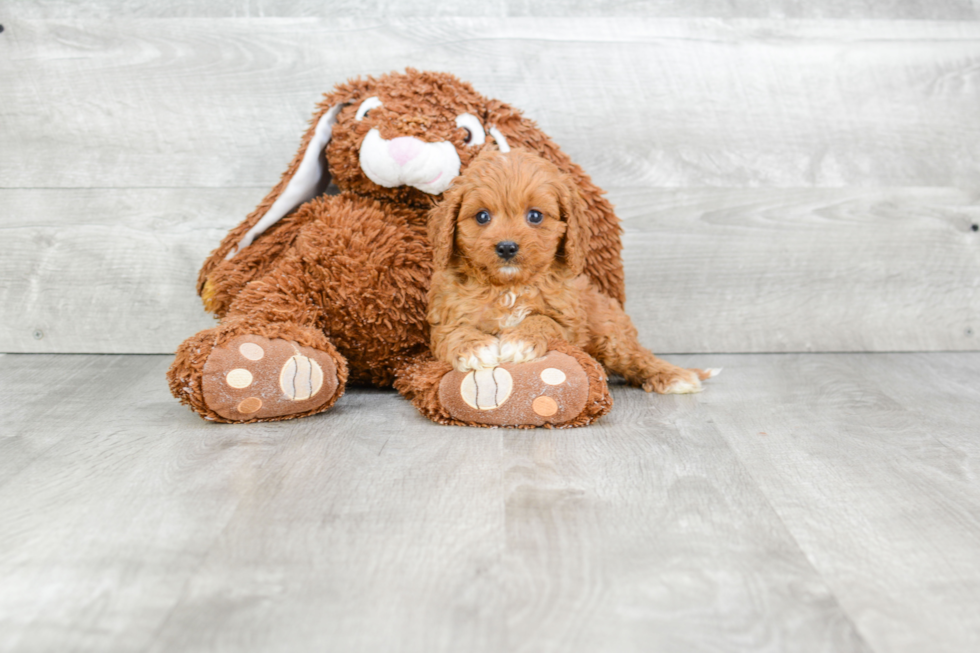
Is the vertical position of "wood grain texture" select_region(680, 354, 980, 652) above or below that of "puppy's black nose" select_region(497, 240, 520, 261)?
below

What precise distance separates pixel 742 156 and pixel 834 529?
991 millimetres

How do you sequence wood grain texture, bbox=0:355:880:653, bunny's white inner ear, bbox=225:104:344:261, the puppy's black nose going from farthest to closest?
bunny's white inner ear, bbox=225:104:344:261 < the puppy's black nose < wood grain texture, bbox=0:355:880:653

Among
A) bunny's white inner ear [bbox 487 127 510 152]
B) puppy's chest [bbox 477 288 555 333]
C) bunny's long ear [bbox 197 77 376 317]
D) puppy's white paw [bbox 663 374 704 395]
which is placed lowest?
puppy's white paw [bbox 663 374 704 395]

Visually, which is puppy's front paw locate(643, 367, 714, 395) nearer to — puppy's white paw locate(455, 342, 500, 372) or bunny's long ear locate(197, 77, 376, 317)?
puppy's white paw locate(455, 342, 500, 372)

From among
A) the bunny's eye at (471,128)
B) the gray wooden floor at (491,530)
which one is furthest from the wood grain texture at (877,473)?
the bunny's eye at (471,128)

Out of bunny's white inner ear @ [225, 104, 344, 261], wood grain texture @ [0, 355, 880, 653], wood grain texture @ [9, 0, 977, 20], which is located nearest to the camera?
wood grain texture @ [0, 355, 880, 653]

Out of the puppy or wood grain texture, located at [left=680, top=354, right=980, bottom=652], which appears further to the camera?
the puppy

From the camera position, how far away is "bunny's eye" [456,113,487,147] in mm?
1328

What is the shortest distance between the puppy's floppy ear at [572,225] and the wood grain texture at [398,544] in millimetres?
246

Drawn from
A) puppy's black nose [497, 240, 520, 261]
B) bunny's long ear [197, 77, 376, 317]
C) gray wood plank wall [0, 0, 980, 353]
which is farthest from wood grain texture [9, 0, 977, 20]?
puppy's black nose [497, 240, 520, 261]

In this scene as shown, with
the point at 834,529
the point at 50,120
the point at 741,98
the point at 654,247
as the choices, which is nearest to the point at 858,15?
the point at 741,98

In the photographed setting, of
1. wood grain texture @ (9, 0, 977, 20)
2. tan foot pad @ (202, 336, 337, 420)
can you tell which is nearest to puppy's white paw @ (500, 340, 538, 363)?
tan foot pad @ (202, 336, 337, 420)

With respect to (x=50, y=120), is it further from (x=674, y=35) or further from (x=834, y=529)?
(x=834, y=529)

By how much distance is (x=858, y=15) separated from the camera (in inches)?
66.1
